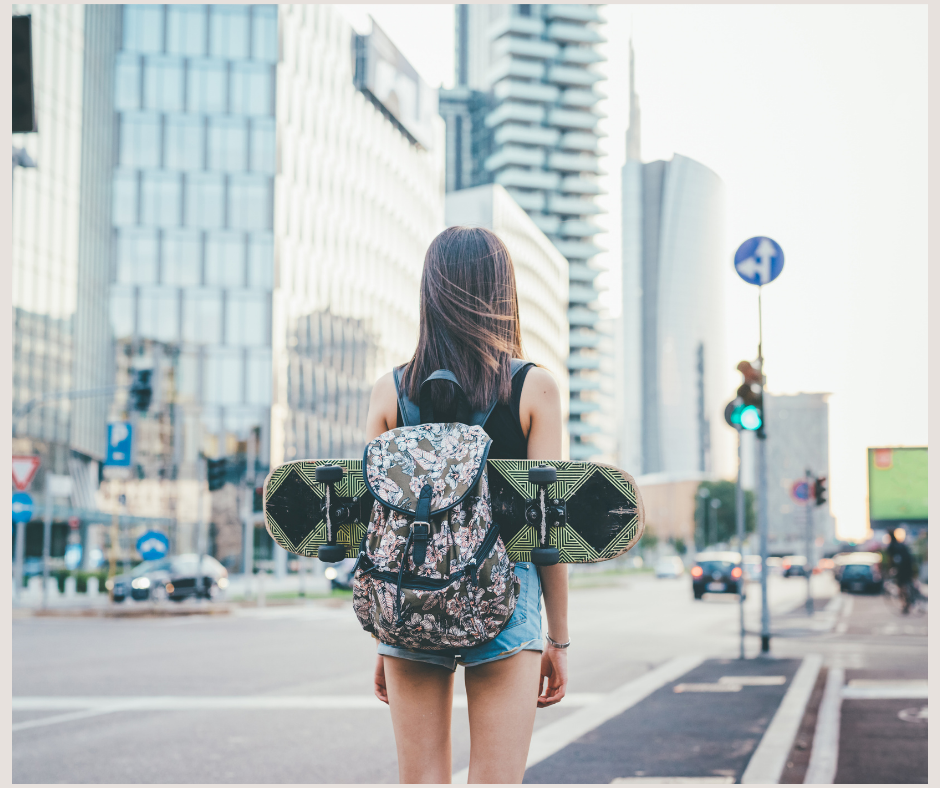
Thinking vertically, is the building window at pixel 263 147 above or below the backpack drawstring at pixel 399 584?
above

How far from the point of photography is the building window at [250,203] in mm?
60156

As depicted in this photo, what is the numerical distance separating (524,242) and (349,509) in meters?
103

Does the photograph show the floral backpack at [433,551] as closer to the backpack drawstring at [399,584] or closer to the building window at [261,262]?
the backpack drawstring at [399,584]

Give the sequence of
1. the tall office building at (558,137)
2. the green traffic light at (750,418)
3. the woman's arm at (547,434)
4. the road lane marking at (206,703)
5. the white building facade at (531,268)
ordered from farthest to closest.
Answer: the tall office building at (558,137) < the white building facade at (531,268) < the green traffic light at (750,418) < the road lane marking at (206,703) < the woman's arm at (547,434)

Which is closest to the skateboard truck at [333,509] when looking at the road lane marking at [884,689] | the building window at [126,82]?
the road lane marking at [884,689]

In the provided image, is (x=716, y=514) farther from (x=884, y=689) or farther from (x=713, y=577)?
(x=884, y=689)

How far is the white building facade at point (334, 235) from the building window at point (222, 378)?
2.03 metres

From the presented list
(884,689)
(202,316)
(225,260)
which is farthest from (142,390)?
(225,260)

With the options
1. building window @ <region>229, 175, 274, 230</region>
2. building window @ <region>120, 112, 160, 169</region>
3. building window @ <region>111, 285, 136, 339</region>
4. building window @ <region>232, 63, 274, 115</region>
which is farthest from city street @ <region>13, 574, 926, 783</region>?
building window @ <region>232, 63, 274, 115</region>

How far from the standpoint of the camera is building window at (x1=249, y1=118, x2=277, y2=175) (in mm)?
60594

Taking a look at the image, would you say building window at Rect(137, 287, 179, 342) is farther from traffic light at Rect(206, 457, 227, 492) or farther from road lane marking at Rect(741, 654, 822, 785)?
road lane marking at Rect(741, 654, 822, 785)

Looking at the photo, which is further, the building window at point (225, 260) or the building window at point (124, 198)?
the building window at point (225, 260)

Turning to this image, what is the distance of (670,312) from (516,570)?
193761 mm

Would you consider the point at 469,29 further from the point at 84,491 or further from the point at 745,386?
the point at 745,386
